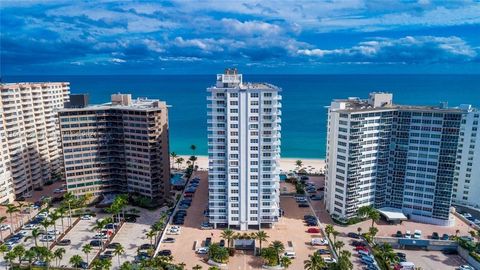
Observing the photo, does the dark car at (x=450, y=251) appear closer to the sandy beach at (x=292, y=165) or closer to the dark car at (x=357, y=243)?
the dark car at (x=357, y=243)

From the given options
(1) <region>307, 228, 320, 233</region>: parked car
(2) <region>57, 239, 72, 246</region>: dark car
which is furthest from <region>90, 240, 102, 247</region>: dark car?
(1) <region>307, 228, 320, 233</region>: parked car

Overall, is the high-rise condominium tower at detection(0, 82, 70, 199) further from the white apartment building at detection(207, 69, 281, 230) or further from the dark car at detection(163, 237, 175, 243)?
the white apartment building at detection(207, 69, 281, 230)

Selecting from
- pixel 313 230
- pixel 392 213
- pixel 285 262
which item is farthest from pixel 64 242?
pixel 392 213

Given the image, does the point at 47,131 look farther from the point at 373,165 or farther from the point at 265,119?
the point at 373,165

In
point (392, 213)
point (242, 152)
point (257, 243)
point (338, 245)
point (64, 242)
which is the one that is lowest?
point (64, 242)

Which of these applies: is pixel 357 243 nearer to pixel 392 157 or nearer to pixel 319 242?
pixel 319 242

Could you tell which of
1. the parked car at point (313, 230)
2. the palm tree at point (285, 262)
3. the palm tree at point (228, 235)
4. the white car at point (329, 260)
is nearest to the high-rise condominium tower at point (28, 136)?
the palm tree at point (228, 235)
